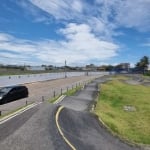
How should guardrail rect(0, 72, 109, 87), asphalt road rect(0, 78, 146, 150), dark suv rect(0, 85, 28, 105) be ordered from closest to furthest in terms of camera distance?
asphalt road rect(0, 78, 146, 150)
dark suv rect(0, 85, 28, 105)
guardrail rect(0, 72, 109, 87)

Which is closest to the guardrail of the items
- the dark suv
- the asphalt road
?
the dark suv

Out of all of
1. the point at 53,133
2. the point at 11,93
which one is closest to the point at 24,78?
the point at 11,93

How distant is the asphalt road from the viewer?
1290cm

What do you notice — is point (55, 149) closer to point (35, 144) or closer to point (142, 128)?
point (35, 144)

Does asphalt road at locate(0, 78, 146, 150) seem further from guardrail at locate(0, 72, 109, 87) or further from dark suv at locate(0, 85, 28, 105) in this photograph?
guardrail at locate(0, 72, 109, 87)

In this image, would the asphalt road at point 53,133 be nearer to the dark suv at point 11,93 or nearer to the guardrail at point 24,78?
the dark suv at point 11,93

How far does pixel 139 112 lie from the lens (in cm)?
3103

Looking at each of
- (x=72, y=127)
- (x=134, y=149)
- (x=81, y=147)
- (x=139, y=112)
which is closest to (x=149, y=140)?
(x=134, y=149)

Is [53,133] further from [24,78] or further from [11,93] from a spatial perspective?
[24,78]

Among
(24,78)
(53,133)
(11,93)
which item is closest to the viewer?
(53,133)

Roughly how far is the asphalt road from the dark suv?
7.64 meters

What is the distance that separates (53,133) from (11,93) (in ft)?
53.6

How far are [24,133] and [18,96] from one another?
17.9 m

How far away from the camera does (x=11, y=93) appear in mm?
30062
